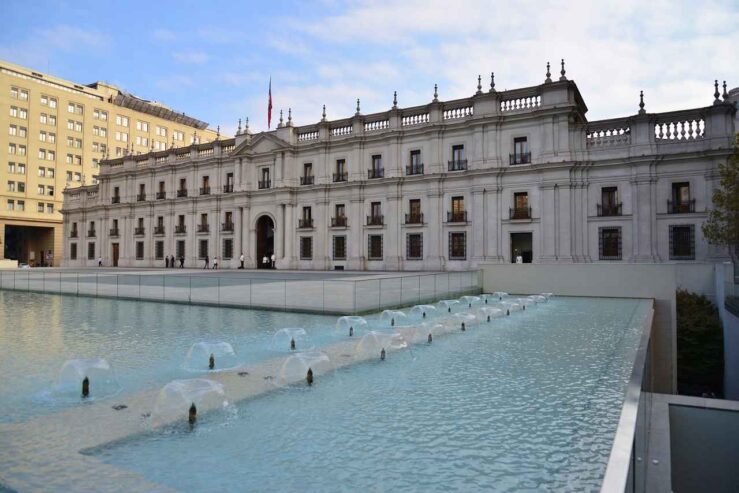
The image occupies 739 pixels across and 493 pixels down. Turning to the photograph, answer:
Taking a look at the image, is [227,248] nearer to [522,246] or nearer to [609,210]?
[522,246]

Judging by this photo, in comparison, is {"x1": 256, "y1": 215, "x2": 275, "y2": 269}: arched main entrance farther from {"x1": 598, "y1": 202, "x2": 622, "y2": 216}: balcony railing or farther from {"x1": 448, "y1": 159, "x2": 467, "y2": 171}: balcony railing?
{"x1": 598, "y1": 202, "x2": 622, "y2": 216}: balcony railing

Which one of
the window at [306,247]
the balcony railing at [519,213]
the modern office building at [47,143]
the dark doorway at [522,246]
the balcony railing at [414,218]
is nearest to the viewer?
the balcony railing at [519,213]

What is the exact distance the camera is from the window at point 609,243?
30750 millimetres

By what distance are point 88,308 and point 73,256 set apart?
51470 mm

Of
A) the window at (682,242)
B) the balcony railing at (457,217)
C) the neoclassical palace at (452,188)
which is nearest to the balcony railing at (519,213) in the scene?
the neoclassical palace at (452,188)

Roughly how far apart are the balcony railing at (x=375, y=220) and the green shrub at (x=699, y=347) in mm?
21705

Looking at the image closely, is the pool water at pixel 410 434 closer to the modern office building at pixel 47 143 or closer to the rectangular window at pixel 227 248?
the rectangular window at pixel 227 248

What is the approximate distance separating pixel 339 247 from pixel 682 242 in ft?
79.6

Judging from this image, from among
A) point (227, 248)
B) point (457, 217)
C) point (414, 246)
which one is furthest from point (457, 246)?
point (227, 248)

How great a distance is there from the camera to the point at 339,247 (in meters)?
40.7

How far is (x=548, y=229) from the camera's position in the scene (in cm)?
3228

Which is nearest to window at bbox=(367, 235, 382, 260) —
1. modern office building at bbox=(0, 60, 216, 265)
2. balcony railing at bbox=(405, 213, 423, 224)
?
balcony railing at bbox=(405, 213, 423, 224)

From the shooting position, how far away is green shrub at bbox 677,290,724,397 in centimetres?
2069

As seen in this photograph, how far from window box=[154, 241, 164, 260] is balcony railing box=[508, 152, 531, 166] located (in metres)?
36.5
